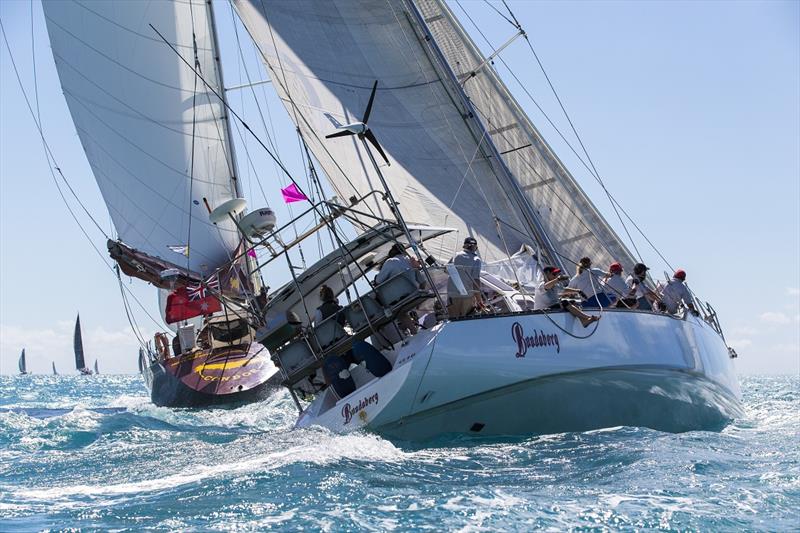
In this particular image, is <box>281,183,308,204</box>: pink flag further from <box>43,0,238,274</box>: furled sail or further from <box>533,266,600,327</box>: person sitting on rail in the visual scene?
<box>43,0,238,274</box>: furled sail

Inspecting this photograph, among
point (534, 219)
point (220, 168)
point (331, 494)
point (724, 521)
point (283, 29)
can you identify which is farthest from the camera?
point (220, 168)

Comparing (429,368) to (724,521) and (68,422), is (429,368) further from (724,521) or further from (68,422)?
(68,422)

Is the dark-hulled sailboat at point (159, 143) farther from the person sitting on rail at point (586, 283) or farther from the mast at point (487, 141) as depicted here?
the person sitting on rail at point (586, 283)

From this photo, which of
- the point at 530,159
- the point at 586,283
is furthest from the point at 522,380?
the point at 530,159

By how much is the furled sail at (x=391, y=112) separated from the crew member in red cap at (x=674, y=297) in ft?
7.77

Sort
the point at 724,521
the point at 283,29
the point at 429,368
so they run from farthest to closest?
1. the point at 283,29
2. the point at 429,368
3. the point at 724,521

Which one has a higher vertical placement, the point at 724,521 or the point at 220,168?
the point at 220,168

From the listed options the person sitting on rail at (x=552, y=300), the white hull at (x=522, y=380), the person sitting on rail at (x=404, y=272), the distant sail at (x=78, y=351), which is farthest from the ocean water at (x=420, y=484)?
the distant sail at (x=78, y=351)

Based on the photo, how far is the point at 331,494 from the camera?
290 inches

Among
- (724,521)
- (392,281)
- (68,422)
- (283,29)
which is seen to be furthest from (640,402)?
(68,422)

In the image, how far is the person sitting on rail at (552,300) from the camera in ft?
33.5

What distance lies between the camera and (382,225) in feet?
39.5

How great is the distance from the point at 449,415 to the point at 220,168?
19070 millimetres

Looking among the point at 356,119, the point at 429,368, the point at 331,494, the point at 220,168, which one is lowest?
the point at 331,494
